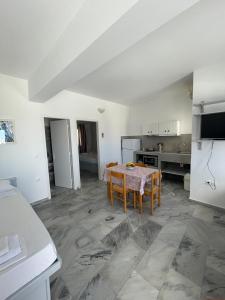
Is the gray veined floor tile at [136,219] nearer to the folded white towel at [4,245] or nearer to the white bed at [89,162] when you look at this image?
the folded white towel at [4,245]

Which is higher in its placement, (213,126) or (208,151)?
(213,126)

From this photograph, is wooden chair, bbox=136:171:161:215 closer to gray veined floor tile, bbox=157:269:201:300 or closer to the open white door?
gray veined floor tile, bbox=157:269:201:300

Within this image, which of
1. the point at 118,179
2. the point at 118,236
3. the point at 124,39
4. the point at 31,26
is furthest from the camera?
the point at 118,179

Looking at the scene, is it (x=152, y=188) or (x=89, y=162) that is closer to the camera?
(x=152, y=188)

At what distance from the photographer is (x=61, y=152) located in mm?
4086

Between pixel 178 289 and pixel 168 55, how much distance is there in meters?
3.05

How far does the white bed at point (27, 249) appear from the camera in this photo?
0.84 m

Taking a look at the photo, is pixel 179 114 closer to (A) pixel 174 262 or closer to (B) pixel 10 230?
(A) pixel 174 262

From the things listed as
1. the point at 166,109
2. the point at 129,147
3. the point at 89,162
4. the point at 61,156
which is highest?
the point at 166,109

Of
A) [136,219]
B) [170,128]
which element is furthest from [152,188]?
[170,128]

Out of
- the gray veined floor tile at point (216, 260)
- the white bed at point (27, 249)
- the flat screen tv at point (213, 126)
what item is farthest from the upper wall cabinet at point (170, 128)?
the white bed at point (27, 249)

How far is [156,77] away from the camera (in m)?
3.23

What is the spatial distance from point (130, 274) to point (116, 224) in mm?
878

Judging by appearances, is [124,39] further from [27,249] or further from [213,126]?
[213,126]
